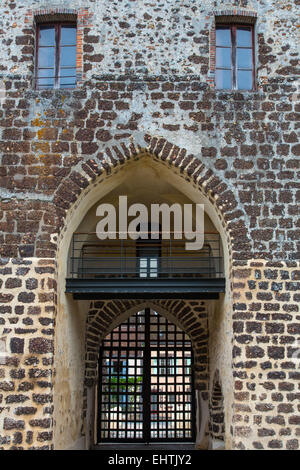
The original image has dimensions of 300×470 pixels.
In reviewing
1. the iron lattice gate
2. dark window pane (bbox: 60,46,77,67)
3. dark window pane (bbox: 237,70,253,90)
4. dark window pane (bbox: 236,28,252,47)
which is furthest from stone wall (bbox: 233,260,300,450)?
the iron lattice gate

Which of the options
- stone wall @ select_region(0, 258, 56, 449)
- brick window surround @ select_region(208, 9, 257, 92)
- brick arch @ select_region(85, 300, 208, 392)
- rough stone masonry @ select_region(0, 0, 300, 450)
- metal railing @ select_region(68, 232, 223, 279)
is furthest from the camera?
brick arch @ select_region(85, 300, 208, 392)

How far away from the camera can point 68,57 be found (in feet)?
27.3

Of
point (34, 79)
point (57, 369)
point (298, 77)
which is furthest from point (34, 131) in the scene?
point (298, 77)

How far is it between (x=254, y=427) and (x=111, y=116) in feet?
14.8

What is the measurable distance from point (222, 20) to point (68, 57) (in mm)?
2319

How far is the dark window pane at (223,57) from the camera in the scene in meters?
8.31

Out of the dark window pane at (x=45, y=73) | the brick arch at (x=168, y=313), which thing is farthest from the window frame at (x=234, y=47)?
the brick arch at (x=168, y=313)

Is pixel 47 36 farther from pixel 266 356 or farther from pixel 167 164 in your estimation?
pixel 266 356

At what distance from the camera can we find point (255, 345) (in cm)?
725

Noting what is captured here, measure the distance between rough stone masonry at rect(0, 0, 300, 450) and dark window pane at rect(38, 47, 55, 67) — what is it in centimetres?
18

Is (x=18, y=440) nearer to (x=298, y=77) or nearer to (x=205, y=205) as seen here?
(x=205, y=205)

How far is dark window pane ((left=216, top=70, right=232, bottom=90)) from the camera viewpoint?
824 cm

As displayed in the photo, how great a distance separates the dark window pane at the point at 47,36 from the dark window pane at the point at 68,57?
0.82ft

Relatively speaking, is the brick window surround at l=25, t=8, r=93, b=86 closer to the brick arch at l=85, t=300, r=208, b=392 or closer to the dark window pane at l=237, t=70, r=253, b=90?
the dark window pane at l=237, t=70, r=253, b=90
